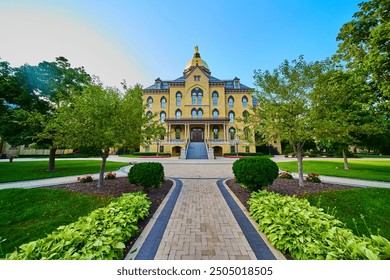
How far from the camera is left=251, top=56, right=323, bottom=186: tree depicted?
24.0 ft

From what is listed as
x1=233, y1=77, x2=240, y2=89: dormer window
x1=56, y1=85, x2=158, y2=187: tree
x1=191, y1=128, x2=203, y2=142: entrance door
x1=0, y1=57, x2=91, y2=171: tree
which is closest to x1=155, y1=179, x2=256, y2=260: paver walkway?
x1=56, y1=85, x2=158, y2=187: tree

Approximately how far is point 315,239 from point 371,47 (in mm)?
13554

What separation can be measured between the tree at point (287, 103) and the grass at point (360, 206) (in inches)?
71.6

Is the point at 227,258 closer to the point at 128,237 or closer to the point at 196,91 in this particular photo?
the point at 128,237

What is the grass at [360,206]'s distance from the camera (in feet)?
16.1

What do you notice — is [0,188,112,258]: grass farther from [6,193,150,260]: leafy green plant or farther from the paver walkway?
the paver walkway

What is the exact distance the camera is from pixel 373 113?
10.1 m

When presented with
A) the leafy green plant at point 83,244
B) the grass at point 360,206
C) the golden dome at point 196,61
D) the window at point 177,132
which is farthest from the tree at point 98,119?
the golden dome at point 196,61

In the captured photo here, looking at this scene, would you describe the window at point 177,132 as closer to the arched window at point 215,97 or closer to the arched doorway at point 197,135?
the arched doorway at point 197,135

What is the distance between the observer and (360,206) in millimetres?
6047

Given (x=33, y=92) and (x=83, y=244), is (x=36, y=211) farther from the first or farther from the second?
(x=33, y=92)

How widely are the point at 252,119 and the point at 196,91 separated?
30.0m

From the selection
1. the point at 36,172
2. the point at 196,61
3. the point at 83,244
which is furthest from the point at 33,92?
the point at 196,61
